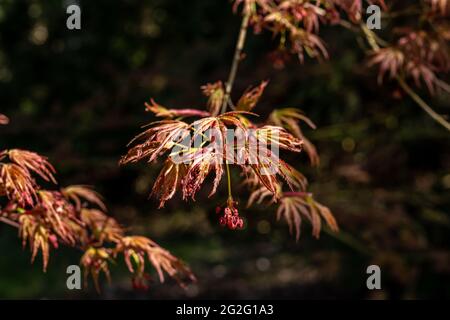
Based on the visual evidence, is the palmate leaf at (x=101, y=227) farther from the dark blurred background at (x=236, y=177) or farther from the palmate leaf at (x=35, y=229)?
the dark blurred background at (x=236, y=177)

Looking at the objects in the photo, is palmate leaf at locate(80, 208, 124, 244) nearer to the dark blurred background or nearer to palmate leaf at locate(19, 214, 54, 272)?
palmate leaf at locate(19, 214, 54, 272)

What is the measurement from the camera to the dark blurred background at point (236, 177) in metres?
5.02

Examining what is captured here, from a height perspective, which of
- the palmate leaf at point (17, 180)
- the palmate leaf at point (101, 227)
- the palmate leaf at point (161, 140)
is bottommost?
the palmate leaf at point (101, 227)

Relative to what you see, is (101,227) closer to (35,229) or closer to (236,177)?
(35,229)

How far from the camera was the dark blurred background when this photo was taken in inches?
198

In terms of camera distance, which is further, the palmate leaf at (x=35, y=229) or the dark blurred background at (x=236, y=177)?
the dark blurred background at (x=236, y=177)

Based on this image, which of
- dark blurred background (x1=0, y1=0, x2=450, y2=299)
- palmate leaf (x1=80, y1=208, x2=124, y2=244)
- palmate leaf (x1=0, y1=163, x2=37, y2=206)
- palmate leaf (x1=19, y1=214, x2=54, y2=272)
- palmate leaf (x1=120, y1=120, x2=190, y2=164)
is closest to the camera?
palmate leaf (x1=120, y1=120, x2=190, y2=164)

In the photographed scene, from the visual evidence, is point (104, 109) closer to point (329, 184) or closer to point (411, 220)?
point (329, 184)

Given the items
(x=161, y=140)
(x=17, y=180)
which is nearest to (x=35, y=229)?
(x=17, y=180)

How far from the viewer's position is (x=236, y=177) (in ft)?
16.9

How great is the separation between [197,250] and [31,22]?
3072 millimetres

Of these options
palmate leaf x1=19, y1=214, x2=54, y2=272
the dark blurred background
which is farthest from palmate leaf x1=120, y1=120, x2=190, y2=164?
the dark blurred background

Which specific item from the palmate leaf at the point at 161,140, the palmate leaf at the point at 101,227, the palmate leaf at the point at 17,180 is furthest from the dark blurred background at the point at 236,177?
the palmate leaf at the point at 161,140

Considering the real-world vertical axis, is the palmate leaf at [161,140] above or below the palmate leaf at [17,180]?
above
